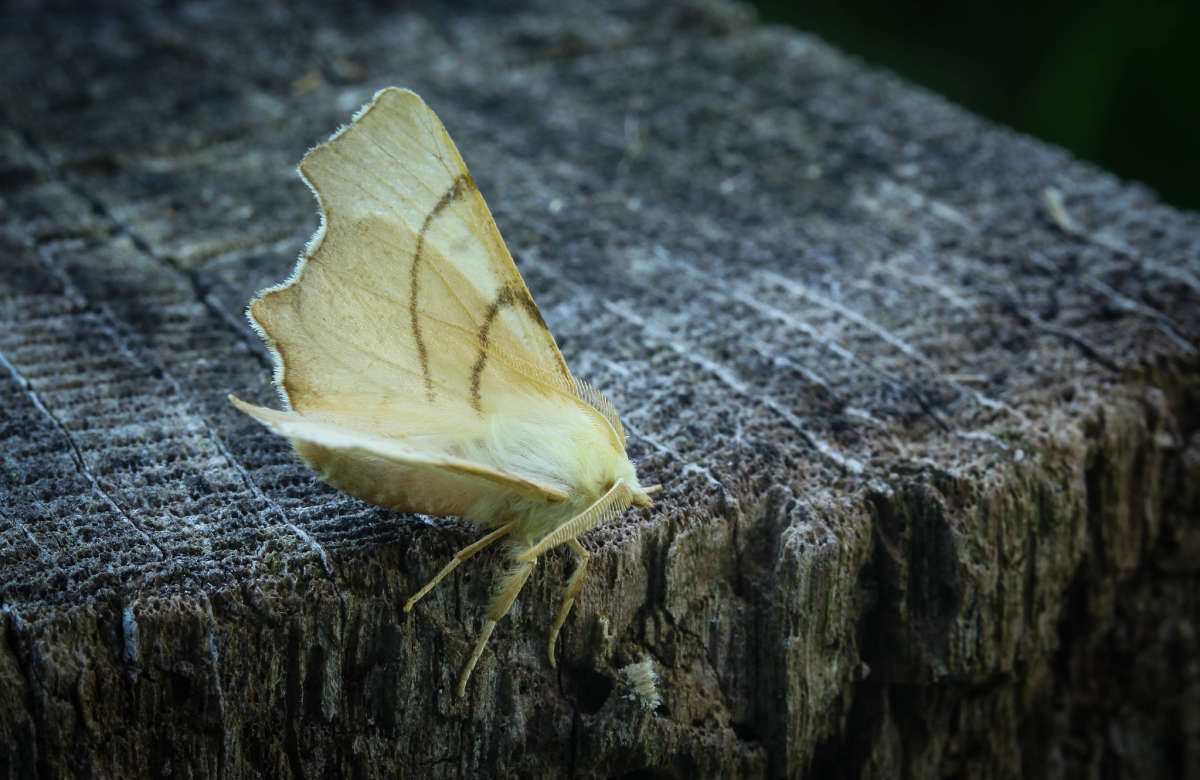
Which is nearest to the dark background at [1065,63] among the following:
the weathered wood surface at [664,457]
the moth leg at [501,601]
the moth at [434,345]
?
the weathered wood surface at [664,457]

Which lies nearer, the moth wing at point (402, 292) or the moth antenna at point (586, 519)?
the moth antenna at point (586, 519)

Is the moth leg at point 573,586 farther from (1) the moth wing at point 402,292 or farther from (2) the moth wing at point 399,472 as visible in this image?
(1) the moth wing at point 402,292

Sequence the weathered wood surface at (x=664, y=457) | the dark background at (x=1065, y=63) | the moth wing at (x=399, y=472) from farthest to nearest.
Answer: the dark background at (x=1065, y=63), the weathered wood surface at (x=664, y=457), the moth wing at (x=399, y=472)

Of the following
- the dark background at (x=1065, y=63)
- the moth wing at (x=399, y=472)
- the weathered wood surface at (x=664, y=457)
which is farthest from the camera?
the dark background at (x=1065, y=63)

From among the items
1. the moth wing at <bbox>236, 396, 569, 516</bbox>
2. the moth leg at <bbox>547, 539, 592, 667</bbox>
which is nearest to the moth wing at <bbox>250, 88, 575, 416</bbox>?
the moth wing at <bbox>236, 396, 569, 516</bbox>

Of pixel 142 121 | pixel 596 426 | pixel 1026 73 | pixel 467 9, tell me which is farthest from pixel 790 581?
pixel 1026 73

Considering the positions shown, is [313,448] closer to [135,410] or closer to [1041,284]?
[135,410]

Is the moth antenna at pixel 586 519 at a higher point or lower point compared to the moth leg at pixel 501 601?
higher
